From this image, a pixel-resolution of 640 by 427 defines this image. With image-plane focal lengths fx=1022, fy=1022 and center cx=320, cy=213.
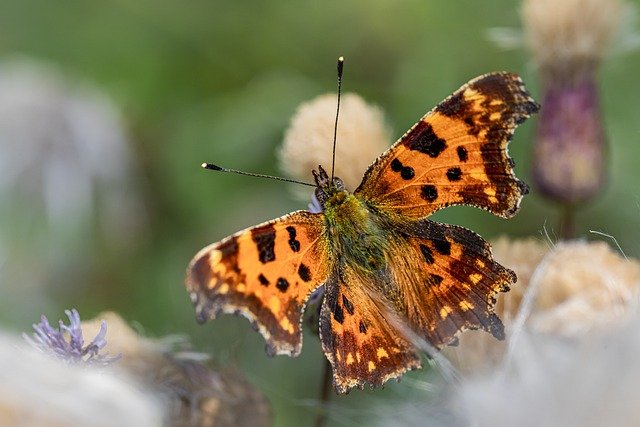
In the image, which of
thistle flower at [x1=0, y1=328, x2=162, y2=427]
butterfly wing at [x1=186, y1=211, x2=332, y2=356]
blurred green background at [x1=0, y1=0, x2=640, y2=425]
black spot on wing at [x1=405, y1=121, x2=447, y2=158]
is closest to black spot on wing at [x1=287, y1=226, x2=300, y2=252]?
butterfly wing at [x1=186, y1=211, x2=332, y2=356]

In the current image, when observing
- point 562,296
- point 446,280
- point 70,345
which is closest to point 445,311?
point 446,280

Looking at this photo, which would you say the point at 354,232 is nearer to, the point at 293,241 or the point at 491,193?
the point at 293,241

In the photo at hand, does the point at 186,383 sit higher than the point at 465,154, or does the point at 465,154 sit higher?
the point at 465,154

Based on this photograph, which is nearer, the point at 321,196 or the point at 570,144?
the point at 321,196

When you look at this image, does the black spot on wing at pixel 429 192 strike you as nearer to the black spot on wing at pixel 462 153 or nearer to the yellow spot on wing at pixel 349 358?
the black spot on wing at pixel 462 153

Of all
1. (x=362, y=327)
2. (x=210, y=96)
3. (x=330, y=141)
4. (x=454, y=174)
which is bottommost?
(x=362, y=327)

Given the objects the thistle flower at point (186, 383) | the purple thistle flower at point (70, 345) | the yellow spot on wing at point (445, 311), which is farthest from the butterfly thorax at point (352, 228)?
the purple thistle flower at point (70, 345)

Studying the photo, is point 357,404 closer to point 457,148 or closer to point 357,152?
point 357,152
